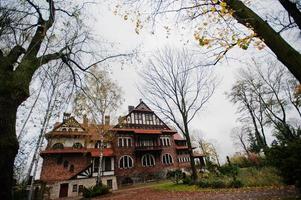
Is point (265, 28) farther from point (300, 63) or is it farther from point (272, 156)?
point (272, 156)

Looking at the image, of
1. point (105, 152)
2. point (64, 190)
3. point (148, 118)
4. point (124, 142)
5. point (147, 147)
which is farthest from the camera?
point (148, 118)

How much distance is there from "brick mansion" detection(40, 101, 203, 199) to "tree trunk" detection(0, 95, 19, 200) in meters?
18.3

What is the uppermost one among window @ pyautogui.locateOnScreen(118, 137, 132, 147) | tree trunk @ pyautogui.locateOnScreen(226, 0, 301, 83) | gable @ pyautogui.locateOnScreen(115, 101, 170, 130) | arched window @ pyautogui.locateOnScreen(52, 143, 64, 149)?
gable @ pyautogui.locateOnScreen(115, 101, 170, 130)

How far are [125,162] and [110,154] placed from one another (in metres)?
3.11

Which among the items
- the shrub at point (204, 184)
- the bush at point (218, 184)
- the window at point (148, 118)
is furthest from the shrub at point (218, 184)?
the window at point (148, 118)

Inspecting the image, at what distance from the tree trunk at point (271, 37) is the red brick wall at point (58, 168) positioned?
94.8ft

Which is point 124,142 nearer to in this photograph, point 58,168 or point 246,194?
point 58,168

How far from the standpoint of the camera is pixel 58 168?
85.2 feet

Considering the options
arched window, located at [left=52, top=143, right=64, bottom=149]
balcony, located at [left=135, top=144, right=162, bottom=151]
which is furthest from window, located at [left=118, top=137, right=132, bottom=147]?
arched window, located at [left=52, top=143, right=64, bottom=149]

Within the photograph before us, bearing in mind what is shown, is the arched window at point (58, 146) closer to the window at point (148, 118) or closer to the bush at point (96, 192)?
the bush at point (96, 192)

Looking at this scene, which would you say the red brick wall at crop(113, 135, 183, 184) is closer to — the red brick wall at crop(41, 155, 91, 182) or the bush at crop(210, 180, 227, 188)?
the red brick wall at crop(41, 155, 91, 182)

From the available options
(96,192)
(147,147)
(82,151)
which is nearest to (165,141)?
(147,147)

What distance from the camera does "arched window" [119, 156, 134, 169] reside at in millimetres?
30052

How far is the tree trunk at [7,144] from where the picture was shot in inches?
105
